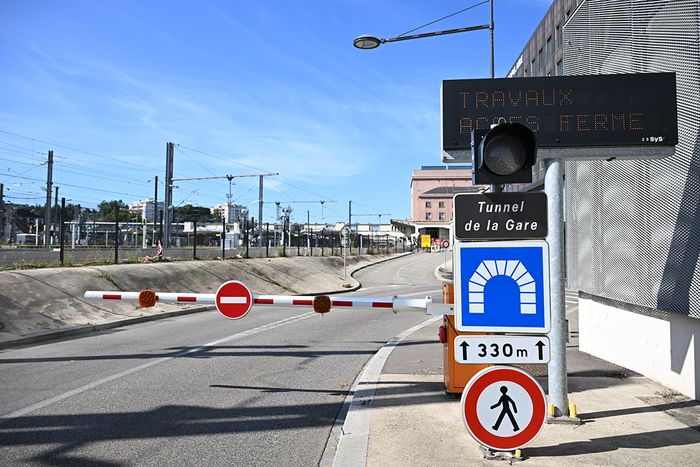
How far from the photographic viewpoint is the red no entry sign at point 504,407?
11.1 feet

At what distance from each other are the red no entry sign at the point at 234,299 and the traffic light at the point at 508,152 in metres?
3.69

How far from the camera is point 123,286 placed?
58.0 ft

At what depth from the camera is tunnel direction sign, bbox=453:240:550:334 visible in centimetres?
343

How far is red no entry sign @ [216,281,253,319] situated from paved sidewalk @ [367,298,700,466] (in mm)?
1898

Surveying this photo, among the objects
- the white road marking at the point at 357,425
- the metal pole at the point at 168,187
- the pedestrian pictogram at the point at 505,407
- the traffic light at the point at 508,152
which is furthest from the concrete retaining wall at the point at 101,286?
the traffic light at the point at 508,152

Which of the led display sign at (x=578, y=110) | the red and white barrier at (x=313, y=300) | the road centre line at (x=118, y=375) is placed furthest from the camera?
the red and white barrier at (x=313, y=300)

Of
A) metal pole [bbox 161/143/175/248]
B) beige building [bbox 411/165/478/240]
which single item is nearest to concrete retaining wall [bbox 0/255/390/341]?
metal pole [bbox 161/143/175/248]

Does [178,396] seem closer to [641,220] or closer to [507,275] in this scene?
[507,275]

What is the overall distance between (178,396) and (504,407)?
14.9 feet

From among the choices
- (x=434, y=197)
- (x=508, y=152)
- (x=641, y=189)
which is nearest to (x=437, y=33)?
(x=641, y=189)

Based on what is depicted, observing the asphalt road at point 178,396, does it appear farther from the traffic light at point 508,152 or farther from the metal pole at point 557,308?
the traffic light at point 508,152

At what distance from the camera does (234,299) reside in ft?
21.2

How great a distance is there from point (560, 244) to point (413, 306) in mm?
1712

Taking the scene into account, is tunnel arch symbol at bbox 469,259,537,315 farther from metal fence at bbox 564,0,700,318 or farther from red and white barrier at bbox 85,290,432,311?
metal fence at bbox 564,0,700,318
